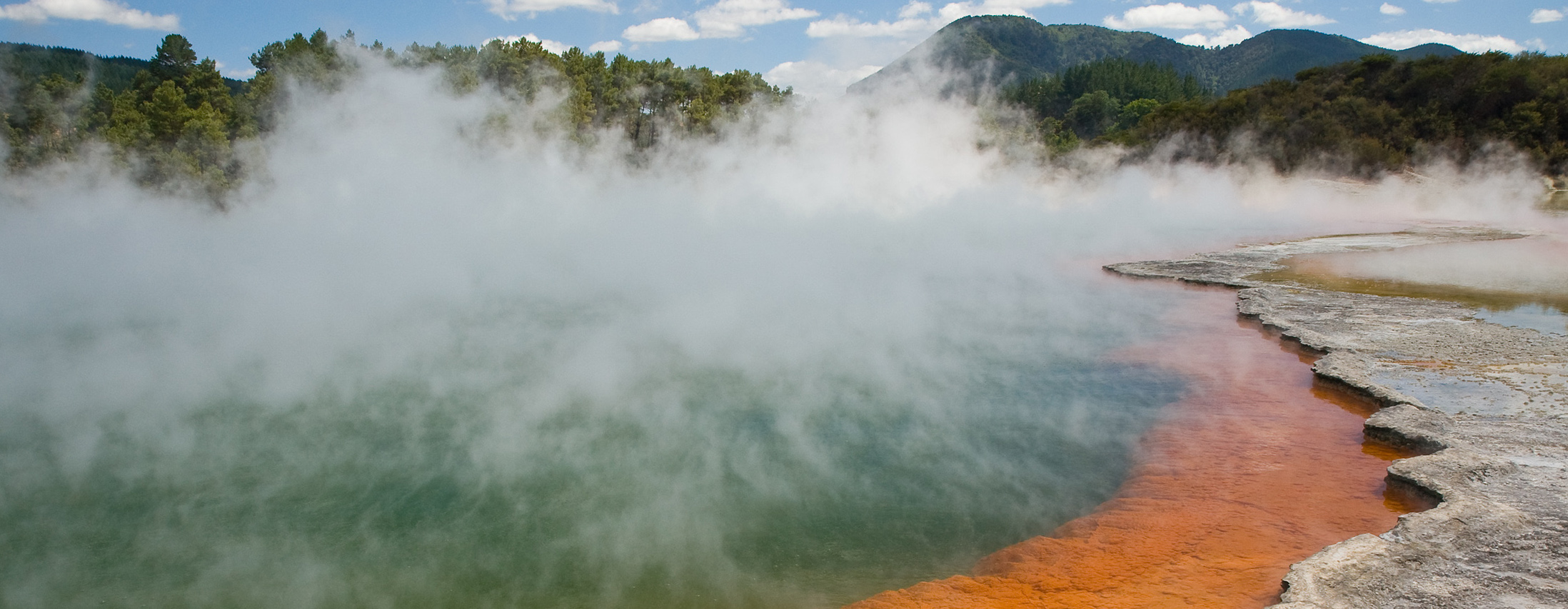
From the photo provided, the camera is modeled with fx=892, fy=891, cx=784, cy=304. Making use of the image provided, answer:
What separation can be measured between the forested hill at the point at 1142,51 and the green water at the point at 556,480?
99.2m

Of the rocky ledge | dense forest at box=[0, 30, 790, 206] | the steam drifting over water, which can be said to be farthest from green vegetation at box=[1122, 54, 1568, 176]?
the rocky ledge

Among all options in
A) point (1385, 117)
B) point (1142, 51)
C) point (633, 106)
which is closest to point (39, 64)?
point (633, 106)

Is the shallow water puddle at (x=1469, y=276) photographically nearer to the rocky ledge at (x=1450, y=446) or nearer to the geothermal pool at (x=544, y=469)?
the rocky ledge at (x=1450, y=446)

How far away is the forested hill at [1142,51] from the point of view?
112625 millimetres

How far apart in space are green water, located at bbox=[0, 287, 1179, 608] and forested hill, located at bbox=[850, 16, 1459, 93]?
99219 mm

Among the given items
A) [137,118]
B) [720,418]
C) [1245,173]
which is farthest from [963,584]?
[1245,173]

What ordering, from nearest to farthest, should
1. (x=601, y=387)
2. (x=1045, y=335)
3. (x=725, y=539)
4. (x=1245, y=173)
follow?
(x=725, y=539)
(x=601, y=387)
(x=1045, y=335)
(x=1245, y=173)

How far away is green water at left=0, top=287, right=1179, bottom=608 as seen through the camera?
126 inches

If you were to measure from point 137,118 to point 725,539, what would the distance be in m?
18.6

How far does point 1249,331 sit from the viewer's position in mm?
6766

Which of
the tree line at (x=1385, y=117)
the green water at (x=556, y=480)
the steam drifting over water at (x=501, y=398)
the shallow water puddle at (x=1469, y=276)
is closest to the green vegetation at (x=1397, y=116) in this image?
the tree line at (x=1385, y=117)

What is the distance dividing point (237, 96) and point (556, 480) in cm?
1928

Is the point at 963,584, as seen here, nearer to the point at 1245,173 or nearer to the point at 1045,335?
the point at 1045,335

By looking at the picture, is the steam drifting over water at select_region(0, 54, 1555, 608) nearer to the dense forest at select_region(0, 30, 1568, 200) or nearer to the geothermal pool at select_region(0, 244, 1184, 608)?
the geothermal pool at select_region(0, 244, 1184, 608)
